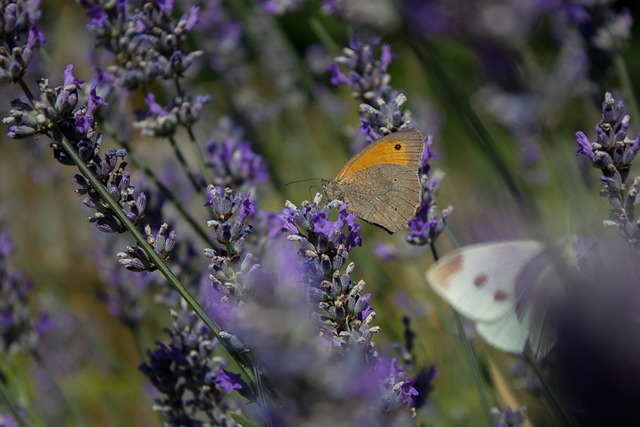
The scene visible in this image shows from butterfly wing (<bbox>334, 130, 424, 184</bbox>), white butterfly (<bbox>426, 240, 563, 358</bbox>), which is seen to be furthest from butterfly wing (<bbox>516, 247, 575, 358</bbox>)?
butterfly wing (<bbox>334, 130, 424, 184</bbox>)

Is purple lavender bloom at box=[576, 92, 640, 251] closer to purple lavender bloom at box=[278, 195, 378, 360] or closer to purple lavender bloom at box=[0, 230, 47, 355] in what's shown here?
purple lavender bloom at box=[278, 195, 378, 360]

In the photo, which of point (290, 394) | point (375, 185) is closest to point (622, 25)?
point (375, 185)

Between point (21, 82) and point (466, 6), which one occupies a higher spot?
point (21, 82)

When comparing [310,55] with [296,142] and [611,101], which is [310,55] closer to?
[296,142]

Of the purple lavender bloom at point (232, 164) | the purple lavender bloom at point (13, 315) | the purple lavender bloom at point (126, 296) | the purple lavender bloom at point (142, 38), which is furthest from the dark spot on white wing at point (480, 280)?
the purple lavender bloom at point (13, 315)

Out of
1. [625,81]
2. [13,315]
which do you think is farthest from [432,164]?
[13,315]

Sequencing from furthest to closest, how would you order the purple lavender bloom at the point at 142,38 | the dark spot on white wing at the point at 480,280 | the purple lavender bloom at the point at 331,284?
1. the purple lavender bloom at the point at 142,38
2. the dark spot on white wing at the point at 480,280
3. the purple lavender bloom at the point at 331,284

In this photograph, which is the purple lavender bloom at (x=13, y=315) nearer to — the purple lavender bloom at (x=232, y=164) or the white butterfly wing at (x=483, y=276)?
the purple lavender bloom at (x=232, y=164)
